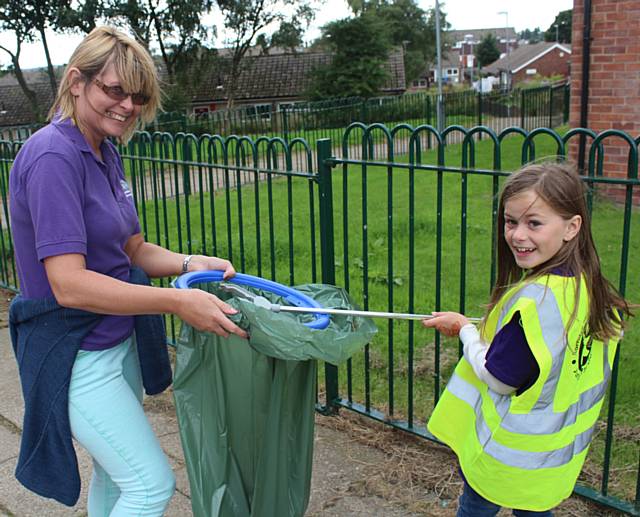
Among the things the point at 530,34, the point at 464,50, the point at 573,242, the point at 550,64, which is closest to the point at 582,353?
the point at 573,242

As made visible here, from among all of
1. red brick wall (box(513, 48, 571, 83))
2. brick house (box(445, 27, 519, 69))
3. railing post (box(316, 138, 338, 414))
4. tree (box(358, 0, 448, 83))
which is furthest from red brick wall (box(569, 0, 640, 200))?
brick house (box(445, 27, 519, 69))

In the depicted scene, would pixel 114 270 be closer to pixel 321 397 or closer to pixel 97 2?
pixel 321 397

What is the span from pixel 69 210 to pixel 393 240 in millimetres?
5132

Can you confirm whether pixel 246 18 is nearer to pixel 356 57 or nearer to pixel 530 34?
pixel 356 57

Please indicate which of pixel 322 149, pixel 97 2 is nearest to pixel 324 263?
pixel 322 149

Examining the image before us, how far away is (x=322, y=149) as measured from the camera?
3.29 m

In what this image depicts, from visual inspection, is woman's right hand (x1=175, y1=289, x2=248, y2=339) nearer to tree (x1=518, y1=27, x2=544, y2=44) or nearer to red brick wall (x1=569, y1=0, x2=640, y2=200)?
red brick wall (x1=569, y1=0, x2=640, y2=200)

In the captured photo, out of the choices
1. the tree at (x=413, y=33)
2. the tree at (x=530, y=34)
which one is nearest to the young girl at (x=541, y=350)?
the tree at (x=413, y=33)

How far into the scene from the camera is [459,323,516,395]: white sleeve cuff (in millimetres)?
1837

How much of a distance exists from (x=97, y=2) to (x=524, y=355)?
30011 millimetres

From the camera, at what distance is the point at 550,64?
82375 mm

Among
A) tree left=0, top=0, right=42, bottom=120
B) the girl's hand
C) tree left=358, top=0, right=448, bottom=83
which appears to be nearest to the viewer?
the girl's hand

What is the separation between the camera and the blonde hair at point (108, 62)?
1.83 meters

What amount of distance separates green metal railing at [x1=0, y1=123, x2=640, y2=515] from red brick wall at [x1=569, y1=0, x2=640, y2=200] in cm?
25
